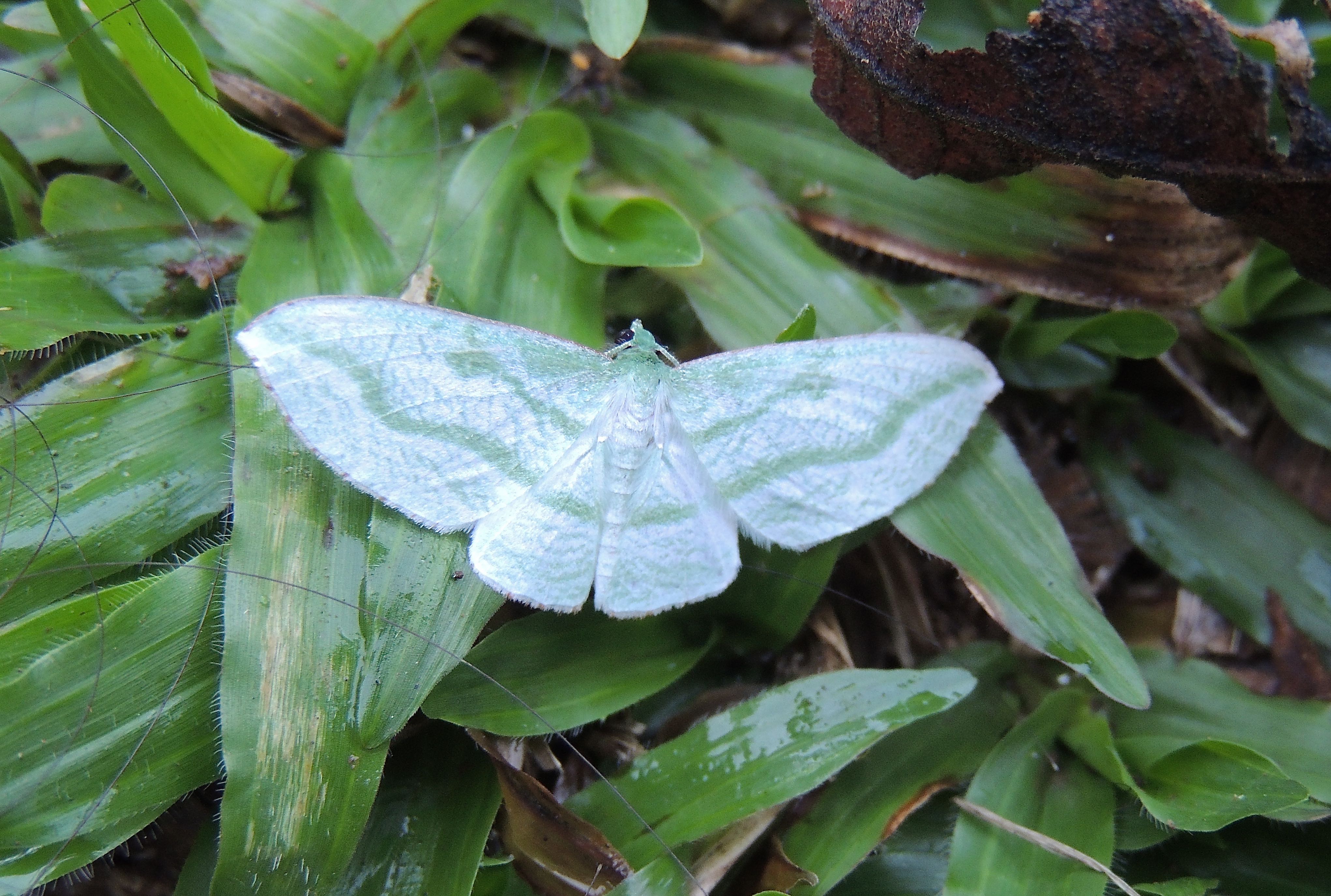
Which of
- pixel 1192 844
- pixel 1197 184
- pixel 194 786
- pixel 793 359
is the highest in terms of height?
pixel 1197 184

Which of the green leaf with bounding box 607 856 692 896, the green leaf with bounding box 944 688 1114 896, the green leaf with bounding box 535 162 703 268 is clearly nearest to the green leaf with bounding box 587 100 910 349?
the green leaf with bounding box 535 162 703 268

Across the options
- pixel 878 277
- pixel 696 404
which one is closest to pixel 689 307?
pixel 696 404

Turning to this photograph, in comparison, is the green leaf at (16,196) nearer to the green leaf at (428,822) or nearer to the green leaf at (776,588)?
the green leaf at (428,822)

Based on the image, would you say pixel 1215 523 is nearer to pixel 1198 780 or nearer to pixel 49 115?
pixel 1198 780

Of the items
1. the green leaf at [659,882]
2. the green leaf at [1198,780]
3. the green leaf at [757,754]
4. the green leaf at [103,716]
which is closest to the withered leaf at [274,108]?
the green leaf at [103,716]

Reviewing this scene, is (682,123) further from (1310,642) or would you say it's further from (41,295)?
(1310,642)

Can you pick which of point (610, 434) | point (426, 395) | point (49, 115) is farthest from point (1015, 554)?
point (49, 115)
